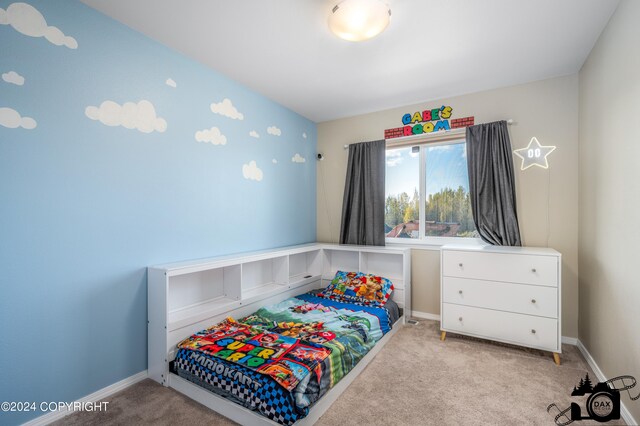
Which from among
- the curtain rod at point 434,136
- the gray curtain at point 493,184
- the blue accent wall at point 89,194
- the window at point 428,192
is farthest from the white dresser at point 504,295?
the blue accent wall at point 89,194

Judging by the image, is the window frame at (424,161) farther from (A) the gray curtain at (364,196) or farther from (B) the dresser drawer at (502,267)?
(B) the dresser drawer at (502,267)

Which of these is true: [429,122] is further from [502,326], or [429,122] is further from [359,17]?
[502,326]

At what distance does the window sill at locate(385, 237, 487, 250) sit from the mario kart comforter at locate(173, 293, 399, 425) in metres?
1.05

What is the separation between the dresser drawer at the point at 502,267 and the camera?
7.75ft

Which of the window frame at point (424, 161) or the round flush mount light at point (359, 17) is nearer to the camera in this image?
the round flush mount light at point (359, 17)

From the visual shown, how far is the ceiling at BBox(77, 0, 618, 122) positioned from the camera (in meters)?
1.87

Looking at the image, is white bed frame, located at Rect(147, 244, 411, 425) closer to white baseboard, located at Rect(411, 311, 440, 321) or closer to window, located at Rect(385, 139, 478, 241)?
white baseboard, located at Rect(411, 311, 440, 321)

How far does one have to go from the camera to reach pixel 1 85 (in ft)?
5.09

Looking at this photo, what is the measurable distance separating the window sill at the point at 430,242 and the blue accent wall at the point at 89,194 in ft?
6.81

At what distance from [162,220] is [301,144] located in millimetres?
2128

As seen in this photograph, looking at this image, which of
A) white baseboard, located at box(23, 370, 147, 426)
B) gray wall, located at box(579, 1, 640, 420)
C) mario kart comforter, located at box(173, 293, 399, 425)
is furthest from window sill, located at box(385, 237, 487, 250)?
white baseboard, located at box(23, 370, 147, 426)

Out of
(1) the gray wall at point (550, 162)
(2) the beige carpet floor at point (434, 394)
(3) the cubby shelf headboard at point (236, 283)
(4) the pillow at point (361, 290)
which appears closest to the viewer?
(2) the beige carpet floor at point (434, 394)

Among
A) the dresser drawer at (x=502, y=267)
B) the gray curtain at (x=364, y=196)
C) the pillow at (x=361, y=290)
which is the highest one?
the gray curtain at (x=364, y=196)

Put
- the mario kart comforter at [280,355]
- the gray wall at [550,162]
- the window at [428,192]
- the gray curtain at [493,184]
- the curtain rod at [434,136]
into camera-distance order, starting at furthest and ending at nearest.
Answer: the window at [428,192] < the curtain rod at [434,136] < the gray curtain at [493,184] < the gray wall at [550,162] < the mario kart comforter at [280,355]
